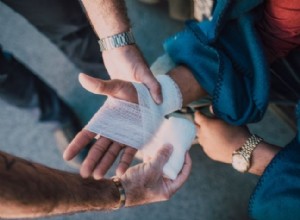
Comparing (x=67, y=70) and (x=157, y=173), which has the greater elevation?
(x=157, y=173)

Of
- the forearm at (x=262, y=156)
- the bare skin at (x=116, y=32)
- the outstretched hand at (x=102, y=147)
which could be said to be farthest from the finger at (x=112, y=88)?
the forearm at (x=262, y=156)

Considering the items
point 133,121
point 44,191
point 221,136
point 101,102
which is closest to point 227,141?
point 221,136

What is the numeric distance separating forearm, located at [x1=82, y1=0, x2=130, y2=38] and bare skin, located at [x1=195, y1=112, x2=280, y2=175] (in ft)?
1.05

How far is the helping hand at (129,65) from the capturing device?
A: 2.93 feet

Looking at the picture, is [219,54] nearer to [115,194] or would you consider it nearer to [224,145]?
[224,145]

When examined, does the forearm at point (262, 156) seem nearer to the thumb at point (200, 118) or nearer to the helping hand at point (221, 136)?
the helping hand at point (221, 136)

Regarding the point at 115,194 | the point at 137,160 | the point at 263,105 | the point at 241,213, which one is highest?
the point at 263,105

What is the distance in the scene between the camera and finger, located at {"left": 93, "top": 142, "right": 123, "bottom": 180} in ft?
2.52

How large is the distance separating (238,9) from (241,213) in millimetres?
709

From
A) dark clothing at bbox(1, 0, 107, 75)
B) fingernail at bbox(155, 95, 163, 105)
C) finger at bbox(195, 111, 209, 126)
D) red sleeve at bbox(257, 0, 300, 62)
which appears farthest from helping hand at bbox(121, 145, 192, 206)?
dark clothing at bbox(1, 0, 107, 75)

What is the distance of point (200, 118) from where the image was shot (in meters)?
1.04

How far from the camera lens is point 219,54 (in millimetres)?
859

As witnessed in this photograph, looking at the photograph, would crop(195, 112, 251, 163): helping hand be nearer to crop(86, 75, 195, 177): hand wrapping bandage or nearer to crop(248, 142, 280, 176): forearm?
crop(248, 142, 280, 176): forearm

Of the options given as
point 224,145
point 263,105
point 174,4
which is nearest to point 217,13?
point 263,105
